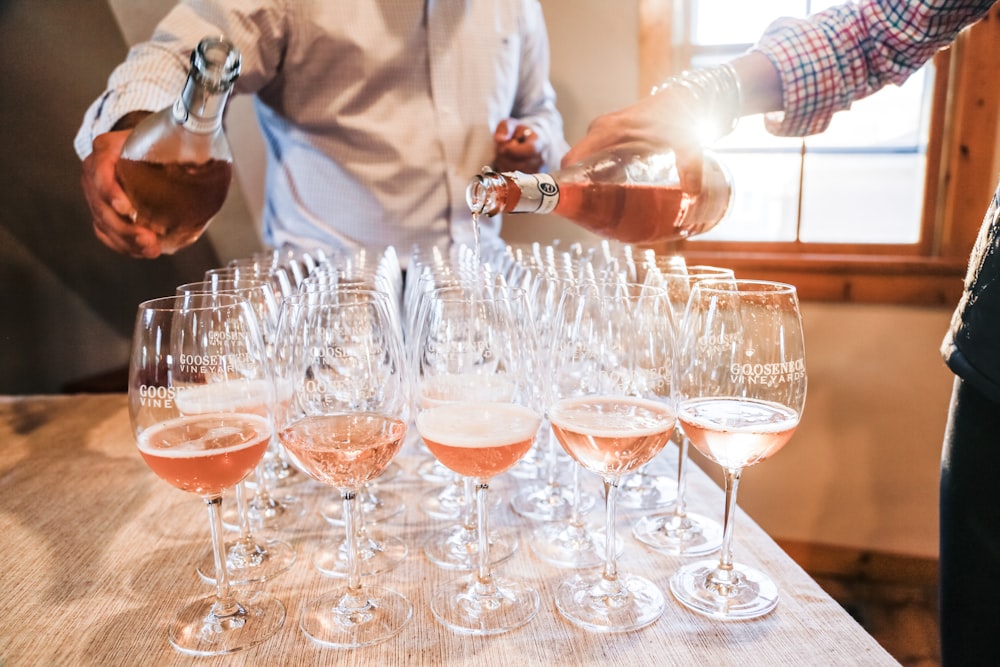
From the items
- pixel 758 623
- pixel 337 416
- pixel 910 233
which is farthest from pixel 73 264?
pixel 910 233

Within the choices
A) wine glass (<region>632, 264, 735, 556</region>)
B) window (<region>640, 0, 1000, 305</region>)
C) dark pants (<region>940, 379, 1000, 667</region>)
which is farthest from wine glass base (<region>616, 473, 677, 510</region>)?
window (<region>640, 0, 1000, 305</region>)

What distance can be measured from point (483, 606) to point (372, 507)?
359mm

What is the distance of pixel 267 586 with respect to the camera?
796 millimetres

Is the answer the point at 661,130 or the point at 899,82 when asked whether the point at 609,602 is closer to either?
the point at 661,130

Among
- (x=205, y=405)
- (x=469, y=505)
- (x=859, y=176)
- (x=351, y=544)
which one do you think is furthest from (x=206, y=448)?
(x=859, y=176)

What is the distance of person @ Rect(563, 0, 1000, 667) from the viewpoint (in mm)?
909

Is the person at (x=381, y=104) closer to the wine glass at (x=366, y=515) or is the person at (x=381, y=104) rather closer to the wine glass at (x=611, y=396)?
the wine glass at (x=366, y=515)

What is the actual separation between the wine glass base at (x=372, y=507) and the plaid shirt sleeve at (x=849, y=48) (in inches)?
40.6

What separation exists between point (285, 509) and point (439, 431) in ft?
1.29

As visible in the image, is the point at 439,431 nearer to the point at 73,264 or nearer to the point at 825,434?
the point at 73,264

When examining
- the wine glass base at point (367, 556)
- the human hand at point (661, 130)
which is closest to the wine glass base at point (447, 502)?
the wine glass base at point (367, 556)

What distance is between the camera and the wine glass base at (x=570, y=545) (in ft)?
2.79

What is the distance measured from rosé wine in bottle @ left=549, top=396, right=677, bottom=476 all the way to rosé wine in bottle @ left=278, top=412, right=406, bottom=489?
191 mm

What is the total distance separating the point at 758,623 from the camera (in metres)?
0.70
